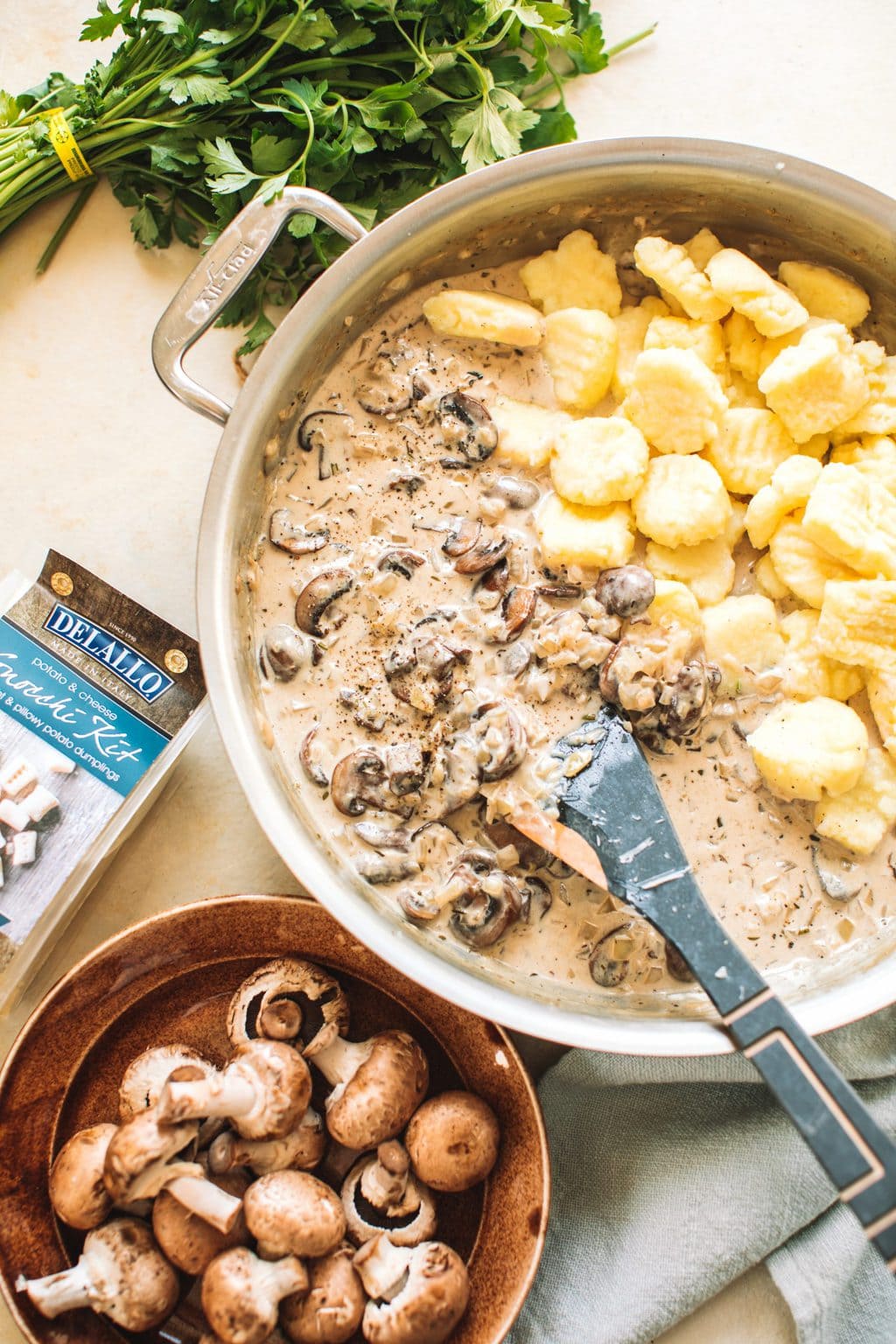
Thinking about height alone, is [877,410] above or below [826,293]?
below

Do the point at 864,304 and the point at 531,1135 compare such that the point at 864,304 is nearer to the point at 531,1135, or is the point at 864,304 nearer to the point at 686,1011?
the point at 686,1011

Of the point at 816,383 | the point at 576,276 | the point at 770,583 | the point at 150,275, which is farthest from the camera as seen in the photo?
the point at 150,275

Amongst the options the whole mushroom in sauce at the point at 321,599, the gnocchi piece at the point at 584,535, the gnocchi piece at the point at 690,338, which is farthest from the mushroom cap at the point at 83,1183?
the gnocchi piece at the point at 690,338

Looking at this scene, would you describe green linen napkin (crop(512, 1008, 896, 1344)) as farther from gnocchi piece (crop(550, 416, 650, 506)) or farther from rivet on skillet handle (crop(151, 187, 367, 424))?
rivet on skillet handle (crop(151, 187, 367, 424))

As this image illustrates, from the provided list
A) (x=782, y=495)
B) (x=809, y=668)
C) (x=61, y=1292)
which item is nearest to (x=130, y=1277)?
(x=61, y=1292)

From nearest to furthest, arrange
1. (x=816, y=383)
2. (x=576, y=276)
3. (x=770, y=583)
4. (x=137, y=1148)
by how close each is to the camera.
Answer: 1. (x=137, y=1148)
2. (x=816, y=383)
3. (x=770, y=583)
4. (x=576, y=276)

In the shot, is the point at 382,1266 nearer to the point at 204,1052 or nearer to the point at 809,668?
the point at 204,1052

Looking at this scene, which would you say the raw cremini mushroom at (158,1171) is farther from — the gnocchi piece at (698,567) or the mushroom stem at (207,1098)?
the gnocchi piece at (698,567)
